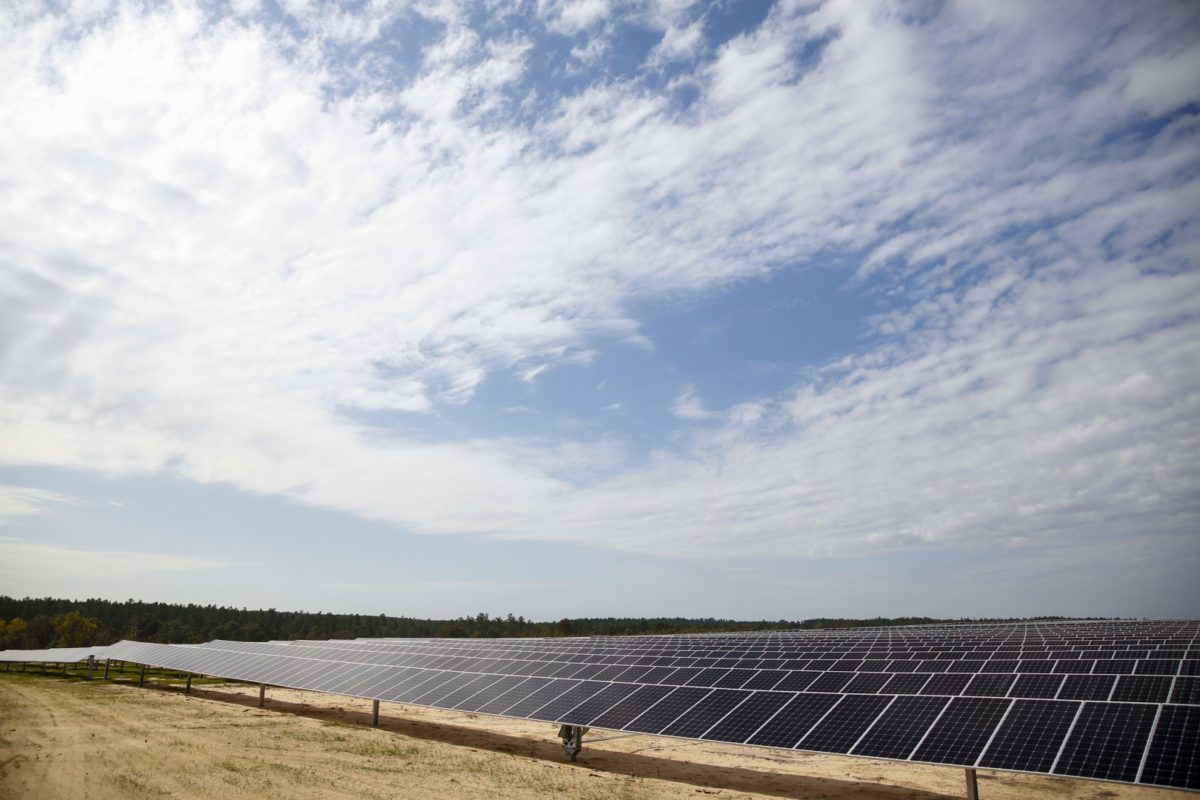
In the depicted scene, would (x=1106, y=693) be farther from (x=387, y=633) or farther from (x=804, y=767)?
(x=387, y=633)

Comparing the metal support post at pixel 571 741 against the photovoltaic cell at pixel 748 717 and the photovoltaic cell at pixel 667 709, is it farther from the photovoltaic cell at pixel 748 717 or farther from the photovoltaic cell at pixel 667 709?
the photovoltaic cell at pixel 748 717

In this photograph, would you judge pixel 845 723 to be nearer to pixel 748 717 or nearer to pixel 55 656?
pixel 748 717

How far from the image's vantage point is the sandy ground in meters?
17.1

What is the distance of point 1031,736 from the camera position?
12.7 m

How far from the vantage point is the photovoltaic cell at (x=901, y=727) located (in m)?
13.7

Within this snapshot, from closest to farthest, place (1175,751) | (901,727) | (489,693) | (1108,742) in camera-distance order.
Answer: (1175,751), (1108,742), (901,727), (489,693)

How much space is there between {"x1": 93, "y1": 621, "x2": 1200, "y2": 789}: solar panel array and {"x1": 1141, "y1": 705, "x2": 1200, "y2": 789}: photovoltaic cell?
3 cm

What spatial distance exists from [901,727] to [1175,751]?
4769mm

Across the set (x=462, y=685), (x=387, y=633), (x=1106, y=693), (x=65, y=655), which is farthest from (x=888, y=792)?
(x=387, y=633)

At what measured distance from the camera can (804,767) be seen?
70.5 ft

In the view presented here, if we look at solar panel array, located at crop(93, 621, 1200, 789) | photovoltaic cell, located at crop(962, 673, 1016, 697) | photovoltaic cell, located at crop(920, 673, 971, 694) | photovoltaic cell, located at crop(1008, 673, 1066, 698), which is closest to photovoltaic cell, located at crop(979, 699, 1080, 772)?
solar panel array, located at crop(93, 621, 1200, 789)

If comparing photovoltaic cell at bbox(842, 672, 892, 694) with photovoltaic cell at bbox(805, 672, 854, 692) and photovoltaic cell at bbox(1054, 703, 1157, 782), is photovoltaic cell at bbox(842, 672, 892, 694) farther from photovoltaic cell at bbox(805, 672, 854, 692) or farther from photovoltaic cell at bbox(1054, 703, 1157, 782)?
photovoltaic cell at bbox(1054, 703, 1157, 782)

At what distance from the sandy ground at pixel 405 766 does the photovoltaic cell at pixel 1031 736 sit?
523 centimetres

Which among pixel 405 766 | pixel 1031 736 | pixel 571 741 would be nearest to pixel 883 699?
pixel 1031 736
